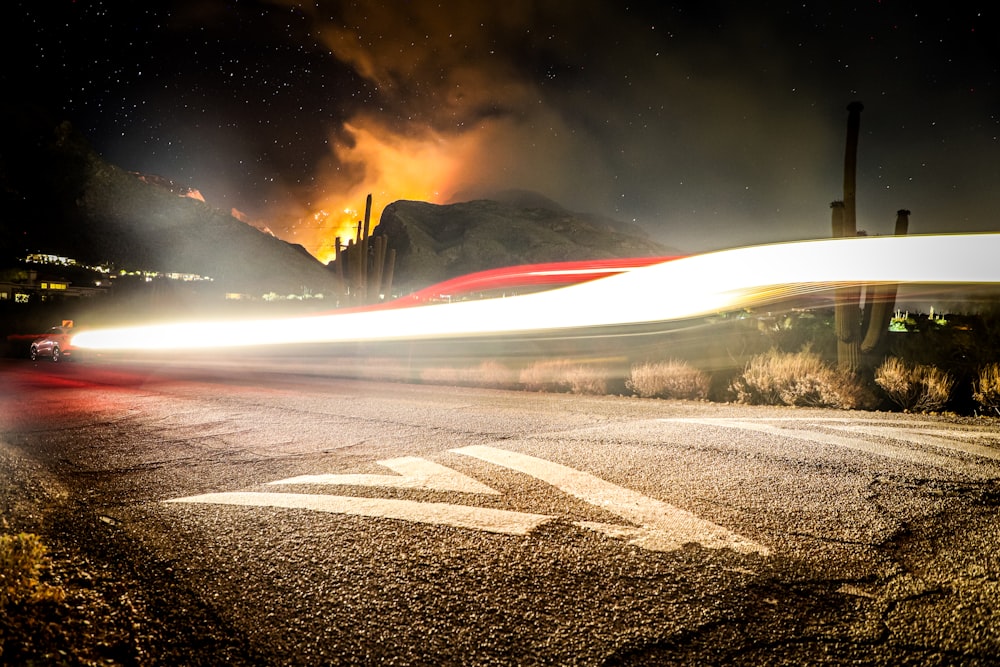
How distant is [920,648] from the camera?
2.42 meters

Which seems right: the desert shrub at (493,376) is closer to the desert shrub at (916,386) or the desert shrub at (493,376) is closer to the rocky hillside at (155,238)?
the desert shrub at (916,386)

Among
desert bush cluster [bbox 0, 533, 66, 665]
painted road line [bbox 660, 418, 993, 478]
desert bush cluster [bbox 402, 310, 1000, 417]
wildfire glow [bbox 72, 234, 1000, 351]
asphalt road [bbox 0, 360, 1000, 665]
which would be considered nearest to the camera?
desert bush cluster [bbox 0, 533, 66, 665]

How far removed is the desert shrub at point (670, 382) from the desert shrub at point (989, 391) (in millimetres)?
4509

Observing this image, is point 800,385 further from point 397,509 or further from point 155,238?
point 155,238

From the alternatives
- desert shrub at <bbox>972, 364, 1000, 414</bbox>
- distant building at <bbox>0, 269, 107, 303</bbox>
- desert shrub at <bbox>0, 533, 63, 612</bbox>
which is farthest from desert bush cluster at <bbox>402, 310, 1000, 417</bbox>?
distant building at <bbox>0, 269, 107, 303</bbox>

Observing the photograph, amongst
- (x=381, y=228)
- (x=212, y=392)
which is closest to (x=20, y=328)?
(x=212, y=392)

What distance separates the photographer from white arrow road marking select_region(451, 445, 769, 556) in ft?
11.7

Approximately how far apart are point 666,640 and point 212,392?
37.7 feet

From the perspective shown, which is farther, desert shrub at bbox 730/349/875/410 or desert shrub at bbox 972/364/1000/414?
desert shrub at bbox 730/349/875/410

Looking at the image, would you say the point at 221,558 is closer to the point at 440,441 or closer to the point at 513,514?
the point at 513,514

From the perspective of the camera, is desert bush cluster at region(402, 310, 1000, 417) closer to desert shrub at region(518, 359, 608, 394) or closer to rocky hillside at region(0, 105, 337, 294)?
desert shrub at region(518, 359, 608, 394)

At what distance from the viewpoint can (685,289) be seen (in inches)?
480

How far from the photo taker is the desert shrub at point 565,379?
515 inches

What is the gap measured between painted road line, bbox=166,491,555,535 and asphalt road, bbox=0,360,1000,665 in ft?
0.09
